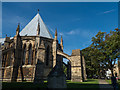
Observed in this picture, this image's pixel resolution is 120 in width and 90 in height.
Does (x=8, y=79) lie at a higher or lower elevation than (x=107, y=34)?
lower

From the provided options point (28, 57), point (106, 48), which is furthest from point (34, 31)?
point (106, 48)

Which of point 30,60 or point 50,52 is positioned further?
point 50,52

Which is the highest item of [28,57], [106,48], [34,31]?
[34,31]

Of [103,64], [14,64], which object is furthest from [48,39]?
[103,64]

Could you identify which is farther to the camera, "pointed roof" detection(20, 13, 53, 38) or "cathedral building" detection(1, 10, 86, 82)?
"pointed roof" detection(20, 13, 53, 38)

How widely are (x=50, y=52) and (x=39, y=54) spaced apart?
685cm

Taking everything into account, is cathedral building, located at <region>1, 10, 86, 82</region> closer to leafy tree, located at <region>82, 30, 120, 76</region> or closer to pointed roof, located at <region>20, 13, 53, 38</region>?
pointed roof, located at <region>20, 13, 53, 38</region>

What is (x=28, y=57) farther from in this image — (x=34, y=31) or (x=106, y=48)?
(x=106, y=48)

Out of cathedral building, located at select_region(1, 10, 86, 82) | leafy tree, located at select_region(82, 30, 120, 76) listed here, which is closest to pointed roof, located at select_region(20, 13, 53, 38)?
cathedral building, located at select_region(1, 10, 86, 82)

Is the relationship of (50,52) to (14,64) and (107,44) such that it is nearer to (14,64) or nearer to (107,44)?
(14,64)

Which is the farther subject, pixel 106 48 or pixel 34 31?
pixel 34 31

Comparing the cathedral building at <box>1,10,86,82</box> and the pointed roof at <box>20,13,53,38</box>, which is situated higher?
the pointed roof at <box>20,13,53,38</box>

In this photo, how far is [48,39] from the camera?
78.4 feet

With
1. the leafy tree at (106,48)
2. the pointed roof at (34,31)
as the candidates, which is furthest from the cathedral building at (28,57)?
the leafy tree at (106,48)
